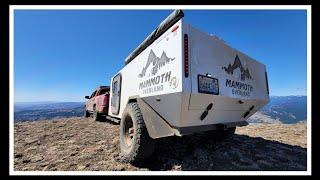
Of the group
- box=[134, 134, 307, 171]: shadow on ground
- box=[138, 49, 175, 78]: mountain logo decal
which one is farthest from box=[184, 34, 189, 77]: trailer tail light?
box=[134, 134, 307, 171]: shadow on ground

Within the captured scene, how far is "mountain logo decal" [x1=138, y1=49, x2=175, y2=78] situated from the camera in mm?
3480

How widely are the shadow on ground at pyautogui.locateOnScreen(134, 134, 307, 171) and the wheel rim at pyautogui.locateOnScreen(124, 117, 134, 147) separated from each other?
52 centimetres

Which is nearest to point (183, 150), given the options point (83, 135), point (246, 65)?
point (246, 65)

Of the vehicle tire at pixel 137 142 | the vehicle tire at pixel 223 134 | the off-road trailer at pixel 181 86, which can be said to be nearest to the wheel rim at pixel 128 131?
the off-road trailer at pixel 181 86

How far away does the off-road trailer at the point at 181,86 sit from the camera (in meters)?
3.25

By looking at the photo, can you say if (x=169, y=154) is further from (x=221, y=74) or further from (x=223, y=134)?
(x=221, y=74)

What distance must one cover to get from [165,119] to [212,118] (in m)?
0.91

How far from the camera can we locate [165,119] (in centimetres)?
365

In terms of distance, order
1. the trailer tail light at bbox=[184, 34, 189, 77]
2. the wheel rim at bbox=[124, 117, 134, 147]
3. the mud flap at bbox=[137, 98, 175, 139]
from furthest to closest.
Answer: the wheel rim at bbox=[124, 117, 134, 147] → the mud flap at bbox=[137, 98, 175, 139] → the trailer tail light at bbox=[184, 34, 189, 77]

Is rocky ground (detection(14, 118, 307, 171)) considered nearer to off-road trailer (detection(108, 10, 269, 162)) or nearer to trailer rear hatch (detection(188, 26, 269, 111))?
off-road trailer (detection(108, 10, 269, 162))

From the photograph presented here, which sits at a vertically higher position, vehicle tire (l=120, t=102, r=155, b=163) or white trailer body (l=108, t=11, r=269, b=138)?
white trailer body (l=108, t=11, r=269, b=138)

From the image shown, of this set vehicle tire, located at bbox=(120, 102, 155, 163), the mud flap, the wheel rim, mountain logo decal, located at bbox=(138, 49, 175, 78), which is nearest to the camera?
mountain logo decal, located at bbox=(138, 49, 175, 78)

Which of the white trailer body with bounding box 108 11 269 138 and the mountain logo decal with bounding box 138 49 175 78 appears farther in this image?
the mountain logo decal with bounding box 138 49 175 78

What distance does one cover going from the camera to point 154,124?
3746mm
